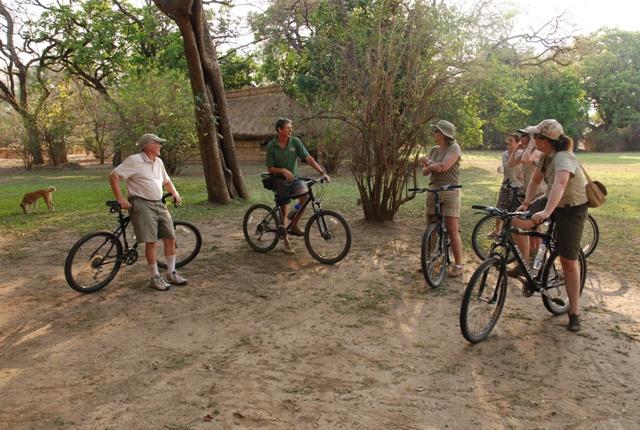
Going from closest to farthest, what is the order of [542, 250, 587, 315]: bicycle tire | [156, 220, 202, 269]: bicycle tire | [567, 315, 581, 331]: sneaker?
[567, 315, 581, 331]: sneaker < [542, 250, 587, 315]: bicycle tire < [156, 220, 202, 269]: bicycle tire

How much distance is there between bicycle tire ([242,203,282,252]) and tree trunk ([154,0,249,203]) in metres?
4.49

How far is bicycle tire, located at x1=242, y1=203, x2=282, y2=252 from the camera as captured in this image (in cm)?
675

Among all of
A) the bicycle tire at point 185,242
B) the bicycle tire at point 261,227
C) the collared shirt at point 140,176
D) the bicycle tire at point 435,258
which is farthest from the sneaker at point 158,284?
the bicycle tire at point 435,258

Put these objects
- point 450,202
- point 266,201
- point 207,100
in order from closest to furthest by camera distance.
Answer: point 450,202, point 207,100, point 266,201

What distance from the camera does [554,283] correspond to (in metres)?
4.42

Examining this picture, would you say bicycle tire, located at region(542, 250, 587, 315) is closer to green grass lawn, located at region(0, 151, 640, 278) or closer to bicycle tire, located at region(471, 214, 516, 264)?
bicycle tire, located at region(471, 214, 516, 264)

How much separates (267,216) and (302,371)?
3.51m

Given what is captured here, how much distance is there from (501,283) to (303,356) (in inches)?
67.5

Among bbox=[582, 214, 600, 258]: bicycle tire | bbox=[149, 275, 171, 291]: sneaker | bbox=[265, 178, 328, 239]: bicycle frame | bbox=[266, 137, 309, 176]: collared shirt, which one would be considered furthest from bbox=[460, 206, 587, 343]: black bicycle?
bbox=[149, 275, 171, 291]: sneaker

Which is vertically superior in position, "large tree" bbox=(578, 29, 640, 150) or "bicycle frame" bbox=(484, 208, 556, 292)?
"large tree" bbox=(578, 29, 640, 150)

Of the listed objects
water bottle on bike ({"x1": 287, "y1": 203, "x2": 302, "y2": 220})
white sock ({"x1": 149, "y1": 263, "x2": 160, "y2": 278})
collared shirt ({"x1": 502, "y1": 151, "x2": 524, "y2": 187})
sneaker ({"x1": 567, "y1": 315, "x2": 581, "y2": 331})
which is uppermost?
collared shirt ({"x1": 502, "y1": 151, "x2": 524, "y2": 187})

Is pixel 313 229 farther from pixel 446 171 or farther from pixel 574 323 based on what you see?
pixel 574 323

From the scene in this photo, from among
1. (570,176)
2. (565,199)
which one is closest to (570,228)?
(565,199)

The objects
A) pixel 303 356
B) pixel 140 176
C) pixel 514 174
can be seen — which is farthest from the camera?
pixel 514 174
